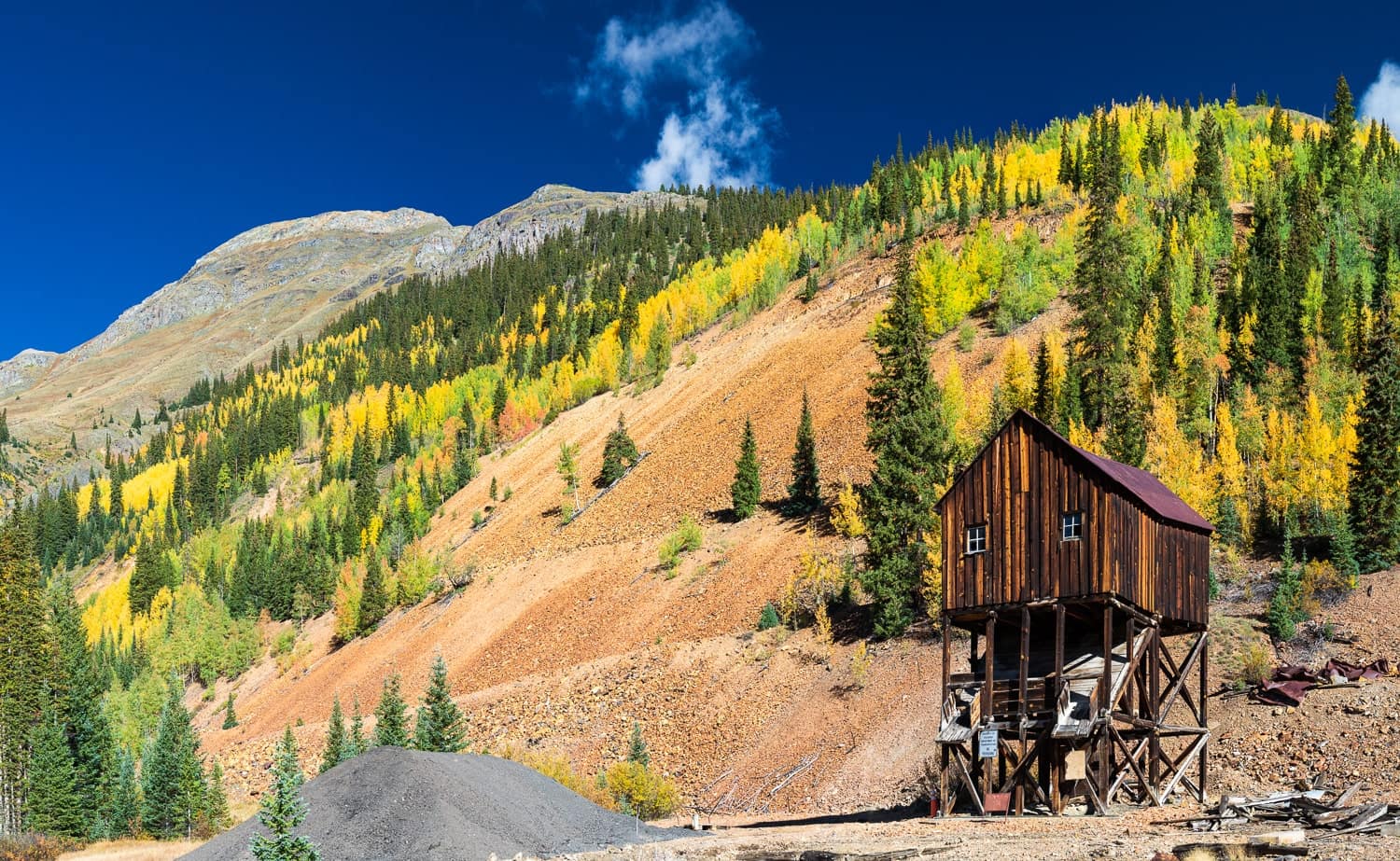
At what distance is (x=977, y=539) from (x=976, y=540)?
0.04 metres

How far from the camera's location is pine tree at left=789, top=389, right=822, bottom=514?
60594mm

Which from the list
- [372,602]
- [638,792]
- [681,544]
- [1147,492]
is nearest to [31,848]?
[638,792]

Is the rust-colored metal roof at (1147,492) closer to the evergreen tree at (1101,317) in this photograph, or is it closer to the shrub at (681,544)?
the evergreen tree at (1101,317)

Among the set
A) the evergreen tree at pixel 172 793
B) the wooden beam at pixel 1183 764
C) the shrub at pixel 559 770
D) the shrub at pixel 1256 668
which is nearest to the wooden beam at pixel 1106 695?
the wooden beam at pixel 1183 764

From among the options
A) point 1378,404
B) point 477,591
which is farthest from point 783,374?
point 1378,404

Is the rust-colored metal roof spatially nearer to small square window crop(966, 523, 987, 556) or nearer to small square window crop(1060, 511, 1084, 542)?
small square window crop(1060, 511, 1084, 542)

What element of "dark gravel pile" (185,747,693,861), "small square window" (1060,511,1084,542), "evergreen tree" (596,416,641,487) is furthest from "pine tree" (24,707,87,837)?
"evergreen tree" (596,416,641,487)

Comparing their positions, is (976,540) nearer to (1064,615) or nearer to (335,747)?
(1064,615)

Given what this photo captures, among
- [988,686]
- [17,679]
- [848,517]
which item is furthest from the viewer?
[848,517]

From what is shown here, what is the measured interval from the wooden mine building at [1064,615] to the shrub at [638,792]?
1066 cm

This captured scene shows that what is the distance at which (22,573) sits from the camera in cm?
5222

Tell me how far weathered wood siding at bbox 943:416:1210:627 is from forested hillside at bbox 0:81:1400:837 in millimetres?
11407

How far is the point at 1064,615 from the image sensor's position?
26.3 m

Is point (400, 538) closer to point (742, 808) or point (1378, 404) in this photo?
point (742, 808)
